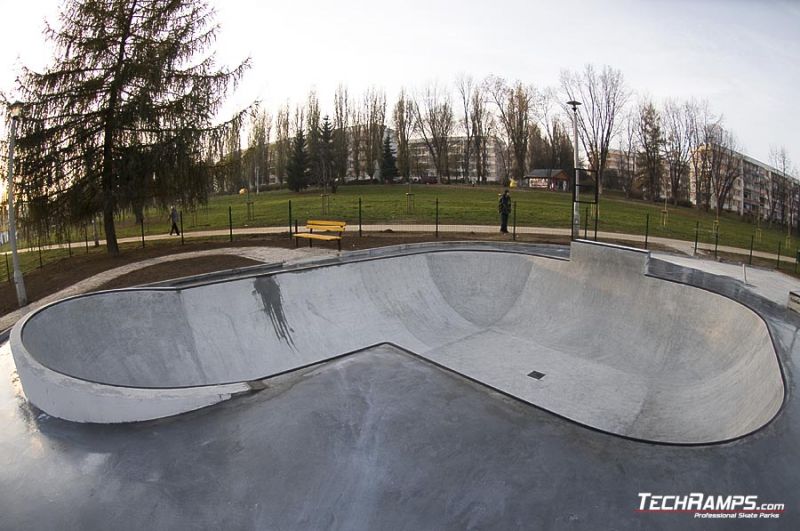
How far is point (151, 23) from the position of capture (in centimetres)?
1492

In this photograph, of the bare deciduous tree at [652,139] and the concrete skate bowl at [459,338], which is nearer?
the concrete skate bowl at [459,338]

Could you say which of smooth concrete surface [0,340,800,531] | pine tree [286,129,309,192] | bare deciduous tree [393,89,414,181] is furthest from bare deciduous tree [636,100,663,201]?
smooth concrete surface [0,340,800,531]

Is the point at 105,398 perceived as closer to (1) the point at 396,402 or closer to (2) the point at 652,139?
(1) the point at 396,402

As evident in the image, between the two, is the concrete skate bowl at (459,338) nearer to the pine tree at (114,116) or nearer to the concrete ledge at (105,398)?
the concrete ledge at (105,398)

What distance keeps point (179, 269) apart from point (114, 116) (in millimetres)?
→ 5701

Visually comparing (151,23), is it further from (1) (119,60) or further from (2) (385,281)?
(2) (385,281)

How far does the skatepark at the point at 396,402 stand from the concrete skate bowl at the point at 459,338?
36mm

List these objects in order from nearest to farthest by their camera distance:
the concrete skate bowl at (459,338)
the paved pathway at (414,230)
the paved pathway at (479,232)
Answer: the concrete skate bowl at (459,338) → the paved pathway at (414,230) → the paved pathway at (479,232)

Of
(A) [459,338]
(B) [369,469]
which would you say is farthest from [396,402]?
(A) [459,338]

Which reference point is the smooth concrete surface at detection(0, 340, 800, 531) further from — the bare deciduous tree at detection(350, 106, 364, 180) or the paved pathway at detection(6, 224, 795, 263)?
the bare deciduous tree at detection(350, 106, 364, 180)

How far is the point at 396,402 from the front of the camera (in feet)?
16.3

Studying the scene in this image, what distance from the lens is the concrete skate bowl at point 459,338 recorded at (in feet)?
18.8

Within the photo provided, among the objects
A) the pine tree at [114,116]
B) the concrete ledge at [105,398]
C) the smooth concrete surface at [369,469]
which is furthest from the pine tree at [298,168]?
the smooth concrete surface at [369,469]

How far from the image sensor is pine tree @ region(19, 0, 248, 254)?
13969 millimetres
